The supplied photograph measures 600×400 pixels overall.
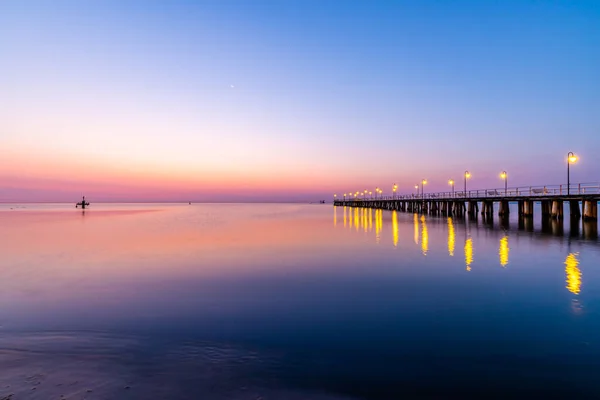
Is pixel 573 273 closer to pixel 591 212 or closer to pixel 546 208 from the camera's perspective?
pixel 591 212

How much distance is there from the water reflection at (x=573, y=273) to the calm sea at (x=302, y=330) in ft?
0.58

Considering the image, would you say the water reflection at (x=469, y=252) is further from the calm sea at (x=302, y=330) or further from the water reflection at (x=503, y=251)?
the water reflection at (x=503, y=251)

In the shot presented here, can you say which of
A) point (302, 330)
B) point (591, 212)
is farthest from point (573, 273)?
point (591, 212)

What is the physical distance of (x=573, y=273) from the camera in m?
14.6

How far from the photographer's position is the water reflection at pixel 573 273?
40.2 feet

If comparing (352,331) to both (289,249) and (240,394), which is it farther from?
(289,249)

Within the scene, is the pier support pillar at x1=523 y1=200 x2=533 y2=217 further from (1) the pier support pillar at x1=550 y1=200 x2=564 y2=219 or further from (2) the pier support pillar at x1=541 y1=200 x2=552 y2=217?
(1) the pier support pillar at x1=550 y1=200 x2=564 y2=219

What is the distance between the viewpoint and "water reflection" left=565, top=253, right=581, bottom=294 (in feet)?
40.2

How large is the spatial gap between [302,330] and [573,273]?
12606 millimetres

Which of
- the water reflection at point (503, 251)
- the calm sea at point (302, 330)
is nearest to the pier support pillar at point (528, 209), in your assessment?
the water reflection at point (503, 251)

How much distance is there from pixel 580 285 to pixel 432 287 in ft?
16.9

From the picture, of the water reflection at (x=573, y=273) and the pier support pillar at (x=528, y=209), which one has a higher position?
the pier support pillar at (x=528, y=209)

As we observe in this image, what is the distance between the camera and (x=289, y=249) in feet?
77.3

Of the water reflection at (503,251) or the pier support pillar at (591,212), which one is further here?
the pier support pillar at (591,212)
